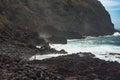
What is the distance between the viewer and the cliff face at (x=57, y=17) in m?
84.2

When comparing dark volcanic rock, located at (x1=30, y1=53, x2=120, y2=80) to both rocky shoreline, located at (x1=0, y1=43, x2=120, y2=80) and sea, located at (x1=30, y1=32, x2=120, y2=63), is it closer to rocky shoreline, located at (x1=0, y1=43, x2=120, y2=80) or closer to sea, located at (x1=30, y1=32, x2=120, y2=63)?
rocky shoreline, located at (x1=0, y1=43, x2=120, y2=80)

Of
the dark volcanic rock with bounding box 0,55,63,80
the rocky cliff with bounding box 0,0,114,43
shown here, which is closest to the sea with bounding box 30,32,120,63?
the rocky cliff with bounding box 0,0,114,43

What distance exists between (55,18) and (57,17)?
4.36 feet

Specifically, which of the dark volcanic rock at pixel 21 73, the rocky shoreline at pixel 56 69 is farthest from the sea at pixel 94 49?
the dark volcanic rock at pixel 21 73

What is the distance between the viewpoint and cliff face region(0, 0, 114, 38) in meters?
84.2

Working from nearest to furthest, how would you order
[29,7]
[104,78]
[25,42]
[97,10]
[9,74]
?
[9,74] < [104,78] < [25,42] < [29,7] < [97,10]

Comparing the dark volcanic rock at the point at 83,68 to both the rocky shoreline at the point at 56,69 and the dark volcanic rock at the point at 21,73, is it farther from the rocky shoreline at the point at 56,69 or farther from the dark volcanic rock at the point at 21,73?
the dark volcanic rock at the point at 21,73

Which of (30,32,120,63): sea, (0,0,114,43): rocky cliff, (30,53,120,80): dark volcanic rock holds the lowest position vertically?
(30,53,120,80): dark volcanic rock

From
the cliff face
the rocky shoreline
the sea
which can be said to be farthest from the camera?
the cliff face

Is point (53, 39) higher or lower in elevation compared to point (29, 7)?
lower

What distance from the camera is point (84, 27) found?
122 metres

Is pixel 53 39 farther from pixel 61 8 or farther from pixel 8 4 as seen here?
pixel 61 8

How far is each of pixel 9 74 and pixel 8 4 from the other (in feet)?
184

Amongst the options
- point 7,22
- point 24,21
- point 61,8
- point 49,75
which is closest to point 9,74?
point 49,75
